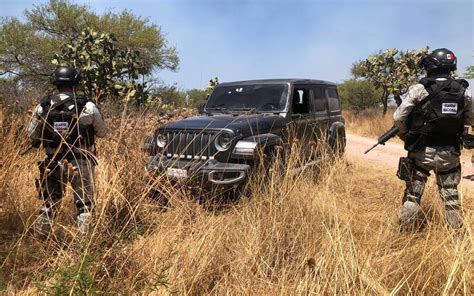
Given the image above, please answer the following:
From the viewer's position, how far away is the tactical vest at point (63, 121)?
3.40 meters

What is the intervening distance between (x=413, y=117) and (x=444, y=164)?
48 cm

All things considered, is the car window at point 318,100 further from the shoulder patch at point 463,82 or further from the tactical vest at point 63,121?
the tactical vest at point 63,121

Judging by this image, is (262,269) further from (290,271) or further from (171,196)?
(171,196)

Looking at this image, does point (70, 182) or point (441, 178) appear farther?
point (441, 178)

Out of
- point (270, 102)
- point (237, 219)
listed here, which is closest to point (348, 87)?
point (270, 102)

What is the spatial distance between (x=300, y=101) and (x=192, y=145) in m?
2.03

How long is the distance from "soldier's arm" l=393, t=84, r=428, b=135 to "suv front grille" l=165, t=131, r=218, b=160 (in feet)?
6.58

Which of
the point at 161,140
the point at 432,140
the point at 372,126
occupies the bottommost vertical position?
the point at 372,126

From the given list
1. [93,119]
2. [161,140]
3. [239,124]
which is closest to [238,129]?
[239,124]

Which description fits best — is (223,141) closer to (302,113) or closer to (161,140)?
(161,140)

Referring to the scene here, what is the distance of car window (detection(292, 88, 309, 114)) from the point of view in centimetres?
590

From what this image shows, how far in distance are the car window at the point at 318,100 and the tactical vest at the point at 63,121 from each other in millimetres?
3863

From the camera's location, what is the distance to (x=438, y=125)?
342 centimetres

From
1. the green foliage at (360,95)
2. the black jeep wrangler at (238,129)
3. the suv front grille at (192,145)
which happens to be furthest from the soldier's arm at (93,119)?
the green foliage at (360,95)
